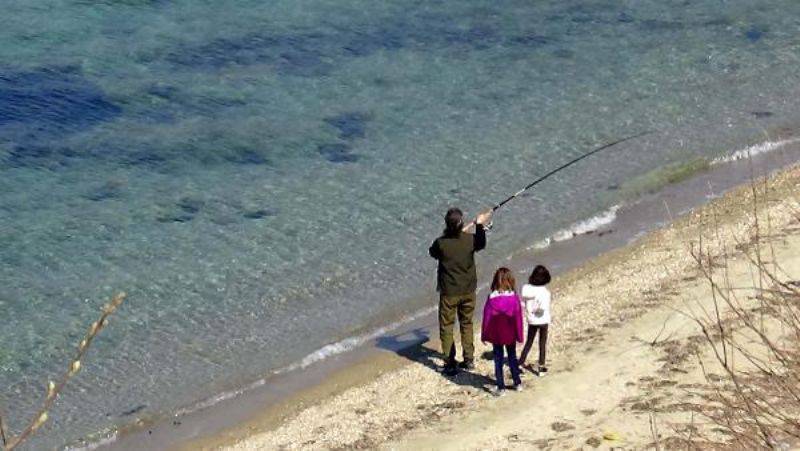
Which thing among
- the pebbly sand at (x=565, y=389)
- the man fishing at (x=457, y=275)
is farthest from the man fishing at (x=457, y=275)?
the pebbly sand at (x=565, y=389)

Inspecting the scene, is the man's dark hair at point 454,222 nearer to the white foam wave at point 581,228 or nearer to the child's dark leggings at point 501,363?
the child's dark leggings at point 501,363

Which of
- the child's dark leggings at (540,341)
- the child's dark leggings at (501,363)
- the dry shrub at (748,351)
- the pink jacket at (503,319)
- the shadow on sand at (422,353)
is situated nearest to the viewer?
the dry shrub at (748,351)

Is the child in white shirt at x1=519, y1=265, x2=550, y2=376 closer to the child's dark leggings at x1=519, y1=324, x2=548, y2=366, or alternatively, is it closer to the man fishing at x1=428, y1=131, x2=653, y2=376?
the child's dark leggings at x1=519, y1=324, x2=548, y2=366

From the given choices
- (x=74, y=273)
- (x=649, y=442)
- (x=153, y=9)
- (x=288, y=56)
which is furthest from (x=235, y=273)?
(x=153, y=9)

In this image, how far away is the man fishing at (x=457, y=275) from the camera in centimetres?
1220

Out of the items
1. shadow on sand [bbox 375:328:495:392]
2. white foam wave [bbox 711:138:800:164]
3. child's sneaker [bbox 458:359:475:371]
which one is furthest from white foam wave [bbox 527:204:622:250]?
child's sneaker [bbox 458:359:475:371]

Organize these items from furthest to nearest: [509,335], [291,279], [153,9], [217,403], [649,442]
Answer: [153,9] → [291,279] → [217,403] → [509,335] → [649,442]

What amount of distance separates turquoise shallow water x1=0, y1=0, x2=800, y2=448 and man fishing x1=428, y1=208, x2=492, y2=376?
258 centimetres

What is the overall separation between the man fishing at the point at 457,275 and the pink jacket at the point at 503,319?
0.56 metres

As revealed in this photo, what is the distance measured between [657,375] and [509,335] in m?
1.45

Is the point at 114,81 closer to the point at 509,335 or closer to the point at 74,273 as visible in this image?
the point at 74,273

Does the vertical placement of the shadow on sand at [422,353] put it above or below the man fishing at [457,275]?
below

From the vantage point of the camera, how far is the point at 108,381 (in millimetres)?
14391

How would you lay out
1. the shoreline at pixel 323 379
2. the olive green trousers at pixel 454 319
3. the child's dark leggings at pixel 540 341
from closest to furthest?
the child's dark leggings at pixel 540 341 → the olive green trousers at pixel 454 319 → the shoreline at pixel 323 379
